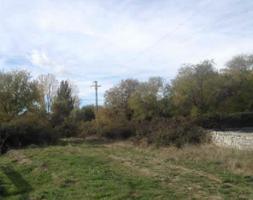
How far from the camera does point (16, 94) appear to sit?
116ft

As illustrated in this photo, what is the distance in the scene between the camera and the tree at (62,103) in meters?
39.5

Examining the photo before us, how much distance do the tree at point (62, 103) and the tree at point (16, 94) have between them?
3.52 meters

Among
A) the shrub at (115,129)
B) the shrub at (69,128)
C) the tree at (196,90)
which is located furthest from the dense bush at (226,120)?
the shrub at (69,128)

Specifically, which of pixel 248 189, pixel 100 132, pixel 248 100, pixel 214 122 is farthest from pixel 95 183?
pixel 248 100

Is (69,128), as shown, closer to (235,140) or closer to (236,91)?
(236,91)

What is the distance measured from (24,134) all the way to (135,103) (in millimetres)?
19659

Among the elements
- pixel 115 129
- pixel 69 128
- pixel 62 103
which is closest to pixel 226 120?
pixel 115 129

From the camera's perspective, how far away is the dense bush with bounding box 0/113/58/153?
2428cm

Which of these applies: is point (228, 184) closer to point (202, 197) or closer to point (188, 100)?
point (202, 197)

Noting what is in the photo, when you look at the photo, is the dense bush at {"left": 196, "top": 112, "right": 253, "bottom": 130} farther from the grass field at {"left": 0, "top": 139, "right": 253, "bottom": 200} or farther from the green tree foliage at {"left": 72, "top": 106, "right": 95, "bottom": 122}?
the grass field at {"left": 0, "top": 139, "right": 253, "bottom": 200}

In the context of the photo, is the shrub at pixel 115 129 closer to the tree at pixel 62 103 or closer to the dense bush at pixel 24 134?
the tree at pixel 62 103

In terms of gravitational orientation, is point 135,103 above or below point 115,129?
above

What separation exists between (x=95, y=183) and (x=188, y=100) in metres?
33.4

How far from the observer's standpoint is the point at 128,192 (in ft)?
24.5
